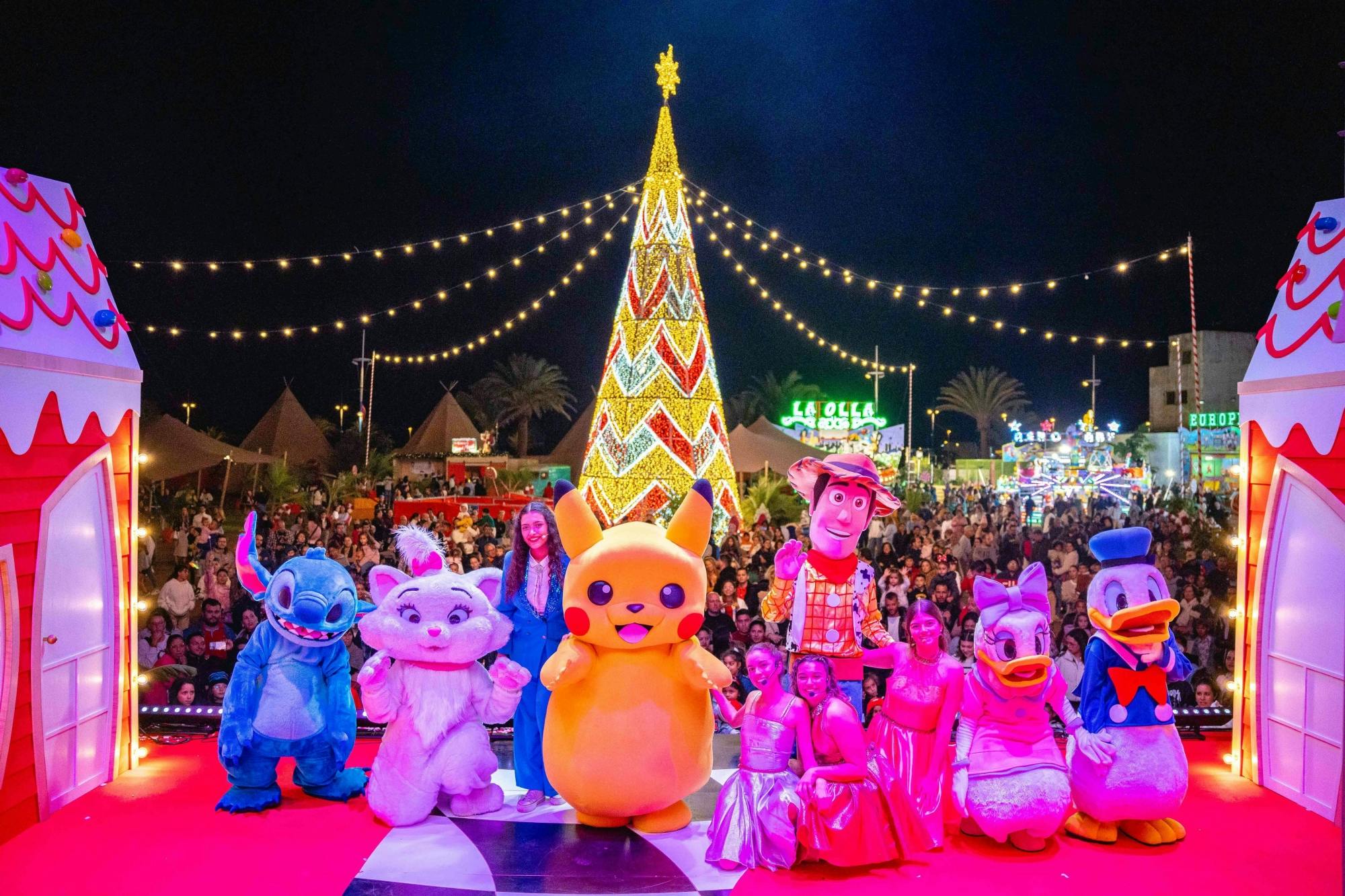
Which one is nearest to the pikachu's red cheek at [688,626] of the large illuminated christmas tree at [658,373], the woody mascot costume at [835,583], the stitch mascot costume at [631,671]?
the stitch mascot costume at [631,671]

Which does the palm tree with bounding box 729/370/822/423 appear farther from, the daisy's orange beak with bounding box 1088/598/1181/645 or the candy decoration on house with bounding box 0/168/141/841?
the daisy's orange beak with bounding box 1088/598/1181/645

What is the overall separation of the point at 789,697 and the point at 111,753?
3.49m

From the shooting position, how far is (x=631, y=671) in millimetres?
3912

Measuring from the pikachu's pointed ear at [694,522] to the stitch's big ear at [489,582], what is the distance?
91 centimetres

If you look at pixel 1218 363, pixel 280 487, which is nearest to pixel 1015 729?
pixel 280 487

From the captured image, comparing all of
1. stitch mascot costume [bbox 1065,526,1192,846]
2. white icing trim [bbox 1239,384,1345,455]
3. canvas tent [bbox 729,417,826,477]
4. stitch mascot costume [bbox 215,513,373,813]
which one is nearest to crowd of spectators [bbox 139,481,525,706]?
stitch mascot costume [bbox 215,513,373,813]

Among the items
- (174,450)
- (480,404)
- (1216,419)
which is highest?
(480,404)

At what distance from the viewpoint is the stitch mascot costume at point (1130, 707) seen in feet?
12.8

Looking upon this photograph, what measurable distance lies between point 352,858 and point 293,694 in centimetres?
83

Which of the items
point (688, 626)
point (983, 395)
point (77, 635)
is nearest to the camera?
point (688, 626)

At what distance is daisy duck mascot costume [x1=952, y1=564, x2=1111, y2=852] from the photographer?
12.6 feet

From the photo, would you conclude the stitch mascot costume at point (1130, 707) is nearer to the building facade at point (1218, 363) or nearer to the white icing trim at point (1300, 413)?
the white icing trim at point (1300, 413)

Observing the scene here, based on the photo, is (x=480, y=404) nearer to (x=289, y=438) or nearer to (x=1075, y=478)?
(x=289, y=438)

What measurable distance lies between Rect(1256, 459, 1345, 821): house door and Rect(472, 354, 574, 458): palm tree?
25670mm
